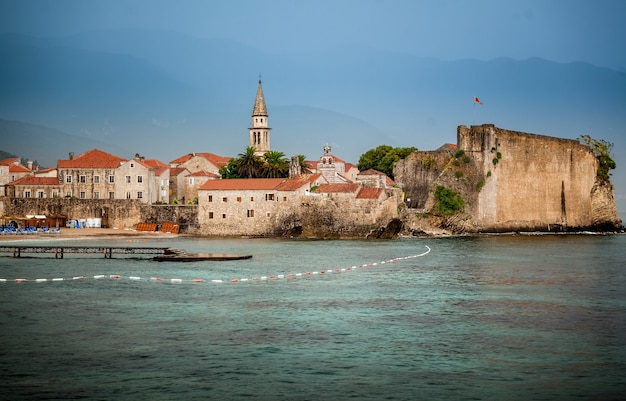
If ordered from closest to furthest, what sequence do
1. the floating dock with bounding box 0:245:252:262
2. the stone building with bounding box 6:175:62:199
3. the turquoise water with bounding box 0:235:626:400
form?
the turquoise water with bounding box 0:235:626:400 → the floating dock with bounding box 0:245:252:262 → the stone building with bounding box 6:175:62:199

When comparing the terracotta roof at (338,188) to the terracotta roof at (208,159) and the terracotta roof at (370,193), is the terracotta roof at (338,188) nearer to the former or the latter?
the terracotta roof at (370,193)

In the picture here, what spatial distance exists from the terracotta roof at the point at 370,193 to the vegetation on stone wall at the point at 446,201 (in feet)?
31.7

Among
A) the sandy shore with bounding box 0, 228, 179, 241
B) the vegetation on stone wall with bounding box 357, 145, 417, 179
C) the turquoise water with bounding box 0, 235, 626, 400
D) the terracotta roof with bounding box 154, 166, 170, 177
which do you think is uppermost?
the vegetation on stone wall with bounding box 357, 145, 417, 179

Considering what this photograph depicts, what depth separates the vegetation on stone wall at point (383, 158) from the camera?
97.1 metres

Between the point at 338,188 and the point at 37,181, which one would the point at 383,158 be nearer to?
the point at 338,188

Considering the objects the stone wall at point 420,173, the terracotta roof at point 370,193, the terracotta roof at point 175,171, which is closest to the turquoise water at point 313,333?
the terracotta roof at point 370,193

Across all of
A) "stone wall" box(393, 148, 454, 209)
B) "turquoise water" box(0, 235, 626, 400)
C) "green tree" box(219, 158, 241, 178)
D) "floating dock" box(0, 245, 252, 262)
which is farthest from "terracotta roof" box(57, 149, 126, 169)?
"turquoise water" box(0, 235, 626, 400)

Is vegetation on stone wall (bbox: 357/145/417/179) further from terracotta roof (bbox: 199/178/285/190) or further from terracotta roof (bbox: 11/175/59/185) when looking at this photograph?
terracotta roof (bbox: 11/175/59/185)

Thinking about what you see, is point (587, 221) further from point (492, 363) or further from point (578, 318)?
point (492, 363)

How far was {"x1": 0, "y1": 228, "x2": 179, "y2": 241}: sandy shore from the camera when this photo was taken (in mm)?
64625

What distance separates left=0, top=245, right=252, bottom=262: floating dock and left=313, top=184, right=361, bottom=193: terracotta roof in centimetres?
1741

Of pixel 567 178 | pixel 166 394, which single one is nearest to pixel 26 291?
pixel 166 394

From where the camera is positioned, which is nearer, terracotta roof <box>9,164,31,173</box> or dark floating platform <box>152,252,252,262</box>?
dark floating platform <box>152,252,252,262</box>

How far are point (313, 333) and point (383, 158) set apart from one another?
74369 millimetres
